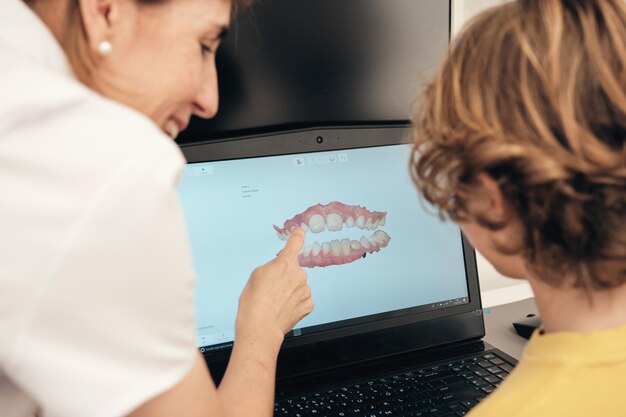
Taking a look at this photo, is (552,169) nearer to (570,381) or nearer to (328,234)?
(570,381)

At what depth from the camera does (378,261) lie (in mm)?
942

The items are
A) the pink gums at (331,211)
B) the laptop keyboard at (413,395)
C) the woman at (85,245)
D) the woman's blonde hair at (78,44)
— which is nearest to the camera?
the woman at (85,245)

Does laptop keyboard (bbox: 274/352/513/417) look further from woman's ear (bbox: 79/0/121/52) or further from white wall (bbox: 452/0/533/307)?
woman's ear (bbox: 79/0/121/52)

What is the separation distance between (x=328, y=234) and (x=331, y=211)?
0.10 ft

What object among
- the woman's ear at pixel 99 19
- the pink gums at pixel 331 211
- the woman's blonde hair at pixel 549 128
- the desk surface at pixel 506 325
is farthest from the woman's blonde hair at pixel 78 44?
the desk surface at pixel 506 325

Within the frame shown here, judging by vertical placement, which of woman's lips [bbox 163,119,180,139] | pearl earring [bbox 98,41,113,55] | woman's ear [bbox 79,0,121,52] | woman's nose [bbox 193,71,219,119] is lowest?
woman's lips [bbox 163,119,180,139]

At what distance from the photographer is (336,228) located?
0.92 meters

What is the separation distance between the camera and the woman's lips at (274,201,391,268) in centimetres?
91

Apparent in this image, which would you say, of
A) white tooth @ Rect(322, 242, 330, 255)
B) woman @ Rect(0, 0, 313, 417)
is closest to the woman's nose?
woman @ Rect(0, 0, 313, 417)

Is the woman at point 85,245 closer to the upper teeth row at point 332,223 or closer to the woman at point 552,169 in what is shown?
the woman at point 552,169

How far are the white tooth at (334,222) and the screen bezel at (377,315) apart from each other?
0.09m

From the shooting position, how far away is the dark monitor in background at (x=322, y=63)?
0.91 metres

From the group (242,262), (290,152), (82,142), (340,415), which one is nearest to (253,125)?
(290,152)

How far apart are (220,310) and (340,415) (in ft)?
0.66
